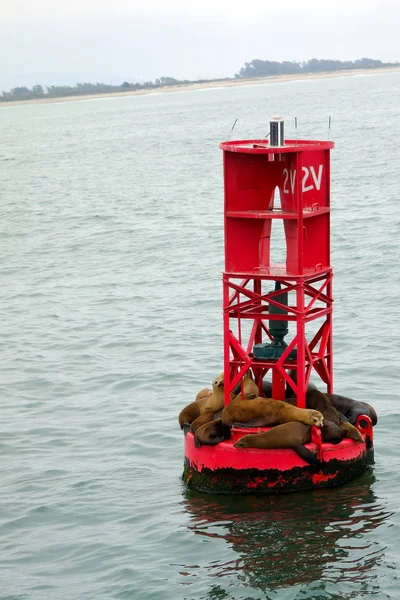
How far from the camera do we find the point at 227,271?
1375 cm

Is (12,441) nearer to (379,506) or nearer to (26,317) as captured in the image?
(379,506)

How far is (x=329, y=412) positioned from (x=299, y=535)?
5.63 feet

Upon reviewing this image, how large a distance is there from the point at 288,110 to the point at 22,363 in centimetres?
9549

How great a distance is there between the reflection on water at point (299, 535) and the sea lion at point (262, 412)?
0.89 metres

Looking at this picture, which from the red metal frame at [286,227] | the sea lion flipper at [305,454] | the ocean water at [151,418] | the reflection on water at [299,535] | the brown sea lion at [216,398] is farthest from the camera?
the brown sea lion at [216,398]

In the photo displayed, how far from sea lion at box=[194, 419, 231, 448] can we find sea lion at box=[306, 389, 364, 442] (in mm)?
1082

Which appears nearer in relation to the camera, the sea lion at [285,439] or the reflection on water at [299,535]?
the reflection on water at [299,535]

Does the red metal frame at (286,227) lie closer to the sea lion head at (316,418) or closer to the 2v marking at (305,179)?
the 2v marking at (305,179)

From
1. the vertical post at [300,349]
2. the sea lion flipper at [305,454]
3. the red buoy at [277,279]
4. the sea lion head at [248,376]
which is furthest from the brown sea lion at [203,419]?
the sea lion flipper at [305,454]

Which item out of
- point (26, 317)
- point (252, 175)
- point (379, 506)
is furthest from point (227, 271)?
point (26, 317)

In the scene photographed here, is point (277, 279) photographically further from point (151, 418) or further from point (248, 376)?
point (151, 418)

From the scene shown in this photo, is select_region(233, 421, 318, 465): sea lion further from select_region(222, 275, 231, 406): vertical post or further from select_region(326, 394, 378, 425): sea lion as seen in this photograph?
select_region(326, 394, 378, 425): sea lion

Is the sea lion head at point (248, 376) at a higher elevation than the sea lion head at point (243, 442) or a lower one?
higher

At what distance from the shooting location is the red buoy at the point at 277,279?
13.1m
